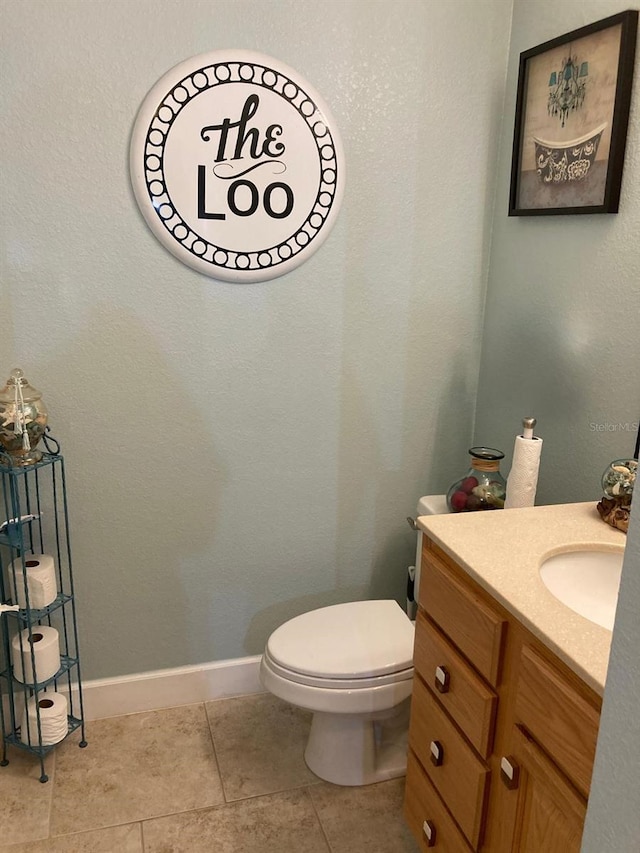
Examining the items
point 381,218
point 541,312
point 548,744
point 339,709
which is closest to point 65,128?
point 381,218

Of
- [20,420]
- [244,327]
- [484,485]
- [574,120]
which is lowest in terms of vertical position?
[484,485]

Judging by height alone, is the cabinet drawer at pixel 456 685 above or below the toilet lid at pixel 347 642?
above

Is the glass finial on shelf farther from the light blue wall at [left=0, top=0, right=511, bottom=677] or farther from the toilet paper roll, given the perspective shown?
the toilet paper roll

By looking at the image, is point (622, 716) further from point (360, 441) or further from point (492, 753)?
point (360, 441)

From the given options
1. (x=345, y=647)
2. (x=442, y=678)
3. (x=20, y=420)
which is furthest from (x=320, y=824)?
(x=20, y=420)

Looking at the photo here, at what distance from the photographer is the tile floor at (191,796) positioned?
1793 mm

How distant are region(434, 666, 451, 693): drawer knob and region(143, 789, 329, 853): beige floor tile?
647mm

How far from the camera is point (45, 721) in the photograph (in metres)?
1.97

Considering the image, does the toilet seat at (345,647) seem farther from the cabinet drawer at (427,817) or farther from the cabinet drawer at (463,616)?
the cabinet drawer at (463,616)

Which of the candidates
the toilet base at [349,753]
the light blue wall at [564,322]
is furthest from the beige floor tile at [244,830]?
the light blue wall at [564,322]

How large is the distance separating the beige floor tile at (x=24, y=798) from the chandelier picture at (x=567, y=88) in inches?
86.5

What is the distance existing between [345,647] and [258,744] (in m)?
0.50

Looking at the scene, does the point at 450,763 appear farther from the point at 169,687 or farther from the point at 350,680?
the point at 169,687

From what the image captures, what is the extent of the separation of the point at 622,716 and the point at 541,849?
62 cm
